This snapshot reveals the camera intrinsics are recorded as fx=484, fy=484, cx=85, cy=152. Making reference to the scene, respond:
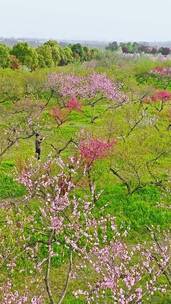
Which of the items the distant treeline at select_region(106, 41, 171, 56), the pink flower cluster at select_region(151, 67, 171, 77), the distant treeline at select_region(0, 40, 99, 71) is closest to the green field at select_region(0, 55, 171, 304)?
the distant treeline at select_region(0, 40, 99, 71)

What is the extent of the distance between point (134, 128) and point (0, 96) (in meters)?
14.4

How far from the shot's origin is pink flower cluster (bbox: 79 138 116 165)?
20562 millimetres

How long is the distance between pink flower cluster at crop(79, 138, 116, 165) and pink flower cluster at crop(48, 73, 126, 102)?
60.2 ft

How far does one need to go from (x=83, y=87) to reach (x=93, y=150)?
20.3 m

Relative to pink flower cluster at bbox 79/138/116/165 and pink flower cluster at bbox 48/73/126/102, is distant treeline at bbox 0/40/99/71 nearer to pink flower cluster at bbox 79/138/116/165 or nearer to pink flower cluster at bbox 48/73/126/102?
pink flower cluster at bbox 48/73/126/102

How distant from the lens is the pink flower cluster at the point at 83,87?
39.9 meters

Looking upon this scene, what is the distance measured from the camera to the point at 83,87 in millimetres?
40250

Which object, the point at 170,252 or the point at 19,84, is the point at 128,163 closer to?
the point at 170,252

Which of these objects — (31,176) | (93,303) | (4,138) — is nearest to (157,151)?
(4,138)

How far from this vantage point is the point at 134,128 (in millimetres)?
31000

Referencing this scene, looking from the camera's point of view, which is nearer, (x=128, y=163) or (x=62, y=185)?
(x=62, y=185)

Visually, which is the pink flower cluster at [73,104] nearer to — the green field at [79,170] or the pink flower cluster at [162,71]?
the green field at [79,170]

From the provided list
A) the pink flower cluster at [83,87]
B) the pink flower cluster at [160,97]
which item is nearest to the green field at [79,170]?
the pink flower cluster at [160,97]

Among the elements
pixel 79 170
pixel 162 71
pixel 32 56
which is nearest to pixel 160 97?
pixel 79 170
